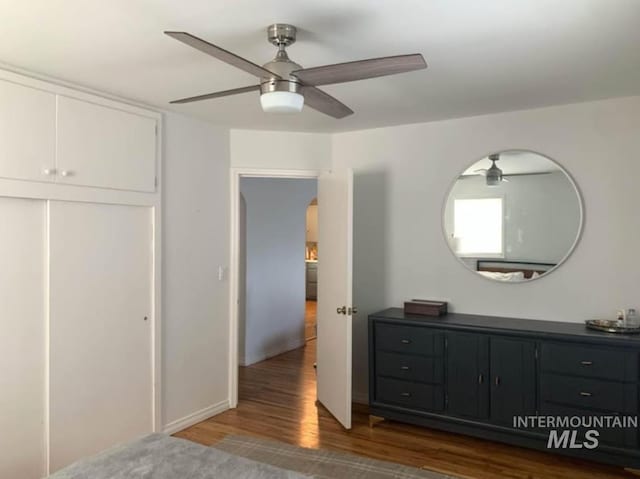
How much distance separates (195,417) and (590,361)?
9.34 ft

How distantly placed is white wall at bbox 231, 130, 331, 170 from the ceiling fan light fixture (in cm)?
213

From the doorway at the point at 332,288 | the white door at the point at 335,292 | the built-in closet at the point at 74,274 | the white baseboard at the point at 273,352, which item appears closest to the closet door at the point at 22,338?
the built-in closet at the point at 74,274

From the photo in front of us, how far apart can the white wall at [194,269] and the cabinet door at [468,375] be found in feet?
6.12

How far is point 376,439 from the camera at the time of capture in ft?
11.5

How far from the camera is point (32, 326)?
9.12ft

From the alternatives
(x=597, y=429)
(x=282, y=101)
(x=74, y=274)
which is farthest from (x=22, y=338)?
(x=597, y=429)

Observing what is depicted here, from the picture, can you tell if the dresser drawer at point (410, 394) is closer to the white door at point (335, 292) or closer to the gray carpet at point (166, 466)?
the white door at point (335, 292)

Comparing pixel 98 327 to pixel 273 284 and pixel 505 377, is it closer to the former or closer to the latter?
pixel 505 377

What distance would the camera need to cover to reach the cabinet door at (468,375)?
3.35 m

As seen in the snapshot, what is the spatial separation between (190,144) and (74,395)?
1941 mm

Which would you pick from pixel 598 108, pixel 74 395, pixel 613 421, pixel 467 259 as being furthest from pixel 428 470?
pixel 598 108

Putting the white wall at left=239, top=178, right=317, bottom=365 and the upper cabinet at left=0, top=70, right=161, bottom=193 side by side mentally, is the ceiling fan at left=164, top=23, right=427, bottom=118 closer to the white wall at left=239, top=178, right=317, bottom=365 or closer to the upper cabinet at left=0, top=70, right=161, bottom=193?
the upper cabinet at left=0, top=70, right=161, bottom=193

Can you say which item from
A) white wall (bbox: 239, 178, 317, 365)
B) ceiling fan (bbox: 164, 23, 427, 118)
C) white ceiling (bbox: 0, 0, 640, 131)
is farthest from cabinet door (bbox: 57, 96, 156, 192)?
white wall (bbox: 239, 178, 317, 365)

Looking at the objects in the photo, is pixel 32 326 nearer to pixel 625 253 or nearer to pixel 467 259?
pixel 467 259
